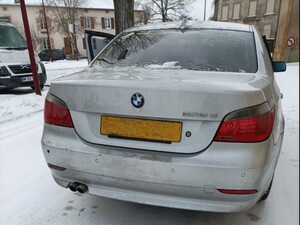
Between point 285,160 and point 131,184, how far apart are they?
2.18 metres

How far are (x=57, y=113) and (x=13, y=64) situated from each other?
20.0 ft

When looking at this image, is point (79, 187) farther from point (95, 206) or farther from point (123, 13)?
point (123, 13)

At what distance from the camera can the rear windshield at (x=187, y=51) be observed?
2305 millimetres

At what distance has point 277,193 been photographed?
2580 millimetres

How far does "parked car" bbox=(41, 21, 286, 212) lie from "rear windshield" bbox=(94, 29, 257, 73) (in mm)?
137

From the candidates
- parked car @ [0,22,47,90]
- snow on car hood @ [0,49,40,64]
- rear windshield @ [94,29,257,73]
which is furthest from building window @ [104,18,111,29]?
rear windshield @ [94,29,257,73]

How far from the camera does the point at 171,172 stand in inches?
67.9

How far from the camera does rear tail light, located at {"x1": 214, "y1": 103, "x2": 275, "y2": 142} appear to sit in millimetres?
1641

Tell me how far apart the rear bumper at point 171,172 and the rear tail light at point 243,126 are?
5 centimetres

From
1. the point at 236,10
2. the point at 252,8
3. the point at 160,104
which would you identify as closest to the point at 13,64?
the point at 160,104

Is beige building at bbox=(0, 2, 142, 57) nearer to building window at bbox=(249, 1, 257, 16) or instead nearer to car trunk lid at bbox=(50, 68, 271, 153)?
building window at bbox=(249, 1, 257, 16)

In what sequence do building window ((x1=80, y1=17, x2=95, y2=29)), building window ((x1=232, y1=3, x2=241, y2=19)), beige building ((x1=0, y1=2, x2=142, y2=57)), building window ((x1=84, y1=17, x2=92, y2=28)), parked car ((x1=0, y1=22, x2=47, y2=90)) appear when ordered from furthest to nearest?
building window ((x1=84, y1=17, x2=92, y2=28))
building window ((x1=80, y1=17, x2=95, y2=29))
beige building ((x1=0, y1=2, x2=142, y2=57))
building window ((x1=232, y1=3, x2=241, y2=19))
parked car ((x1=0, y1=22, x2=47, y2=90))

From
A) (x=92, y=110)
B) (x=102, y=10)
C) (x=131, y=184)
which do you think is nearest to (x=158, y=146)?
(x=131, y=184)

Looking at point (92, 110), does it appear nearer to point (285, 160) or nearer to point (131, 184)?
point (131, 184)
